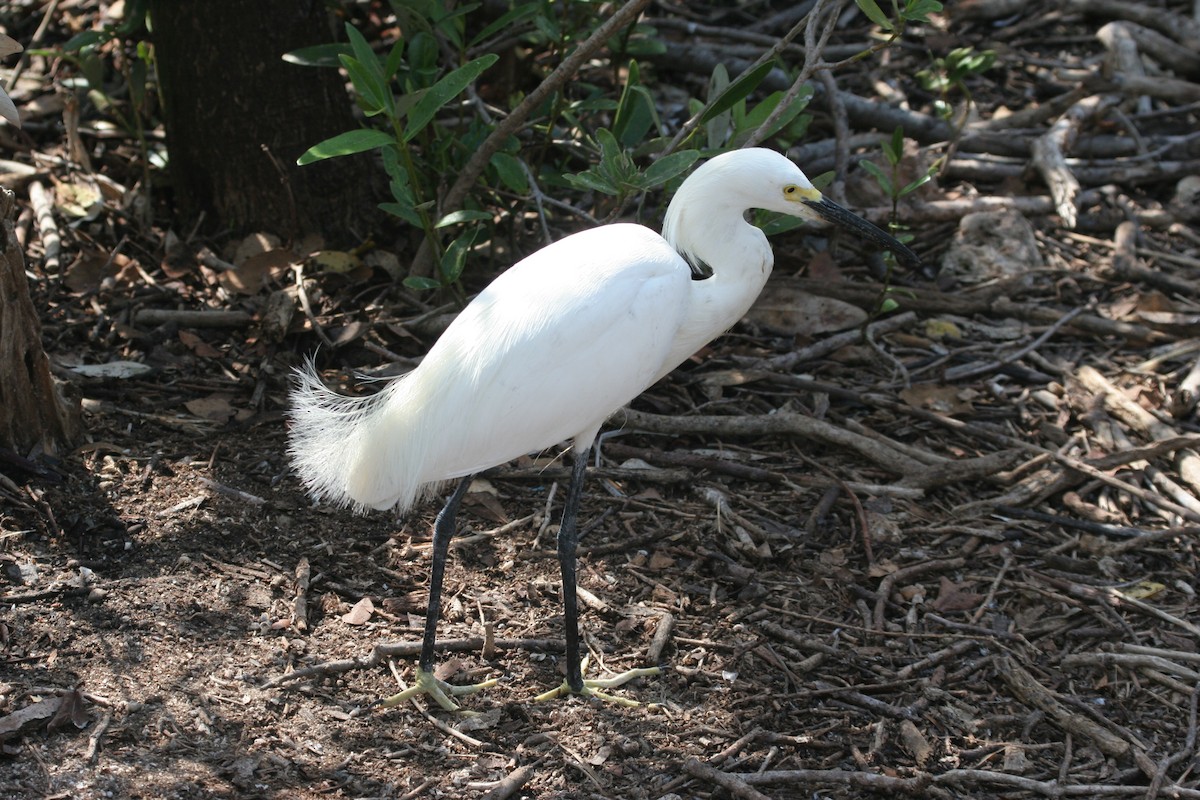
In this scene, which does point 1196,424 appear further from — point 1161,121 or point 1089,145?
point 1161,121

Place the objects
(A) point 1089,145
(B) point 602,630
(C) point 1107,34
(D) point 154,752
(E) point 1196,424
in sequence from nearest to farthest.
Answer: (D) point 154,752 < (B) point 602,630 < (E) point 1196,424 < (A) point 1089,145 < (C) point 1107,34

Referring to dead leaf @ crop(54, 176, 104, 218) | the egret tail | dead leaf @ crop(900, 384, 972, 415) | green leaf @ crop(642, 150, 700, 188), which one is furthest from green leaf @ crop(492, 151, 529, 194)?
dead leaf @ crop(54, 176, 104, 218)

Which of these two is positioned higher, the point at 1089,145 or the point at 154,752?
the point at 154,752

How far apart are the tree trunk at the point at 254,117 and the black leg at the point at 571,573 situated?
2214mm

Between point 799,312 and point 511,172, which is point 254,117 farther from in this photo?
point 799,312

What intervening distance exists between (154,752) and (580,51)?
8.46 ft

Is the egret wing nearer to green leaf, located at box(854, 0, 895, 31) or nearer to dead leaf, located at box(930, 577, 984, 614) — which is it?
green leaf, located at box(854, 0, 895, 31)

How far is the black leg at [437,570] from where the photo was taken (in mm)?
3297

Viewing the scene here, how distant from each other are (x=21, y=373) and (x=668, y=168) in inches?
86.9

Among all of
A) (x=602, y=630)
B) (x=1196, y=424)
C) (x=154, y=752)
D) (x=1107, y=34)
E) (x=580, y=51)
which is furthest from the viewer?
(x=1107, y=34)

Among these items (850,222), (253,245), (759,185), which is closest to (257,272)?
(253,245)

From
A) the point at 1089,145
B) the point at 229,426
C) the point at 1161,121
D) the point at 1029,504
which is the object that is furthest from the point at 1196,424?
the point at 229,426

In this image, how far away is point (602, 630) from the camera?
3.67 metres

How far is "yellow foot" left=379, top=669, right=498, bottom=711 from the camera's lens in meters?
3.24
